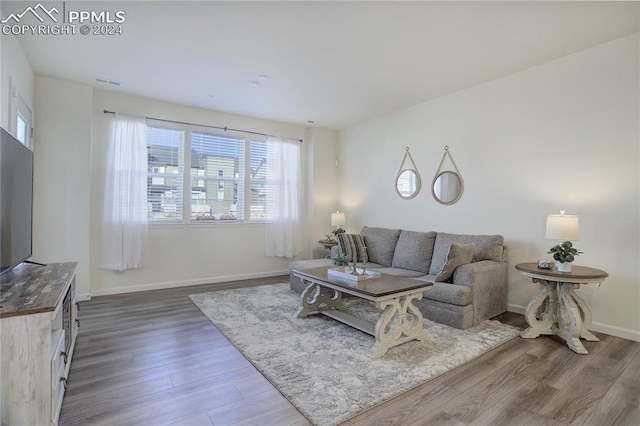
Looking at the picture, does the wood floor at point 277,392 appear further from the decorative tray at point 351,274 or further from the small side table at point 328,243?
the small side table at point 328,243

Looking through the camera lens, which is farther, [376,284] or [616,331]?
[616,331]

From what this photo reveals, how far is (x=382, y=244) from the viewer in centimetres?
483

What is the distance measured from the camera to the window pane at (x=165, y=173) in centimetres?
486

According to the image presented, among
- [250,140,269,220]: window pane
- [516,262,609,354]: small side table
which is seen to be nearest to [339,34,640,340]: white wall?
[516,262,609,354]: small side table

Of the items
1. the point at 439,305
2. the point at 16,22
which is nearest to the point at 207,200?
the point at 16,22

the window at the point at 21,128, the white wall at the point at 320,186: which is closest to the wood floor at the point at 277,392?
the window at the point at 21,128

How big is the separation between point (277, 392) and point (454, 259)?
7.48 feet

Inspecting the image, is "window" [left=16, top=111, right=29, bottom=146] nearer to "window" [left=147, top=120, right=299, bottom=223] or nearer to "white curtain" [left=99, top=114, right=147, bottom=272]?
"white curtain" [left=99, top=114, right=147, bottom=272]

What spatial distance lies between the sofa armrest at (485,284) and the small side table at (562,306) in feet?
1.24

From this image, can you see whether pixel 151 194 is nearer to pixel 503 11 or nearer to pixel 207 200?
pixel 207 200

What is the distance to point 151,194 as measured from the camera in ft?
15.9

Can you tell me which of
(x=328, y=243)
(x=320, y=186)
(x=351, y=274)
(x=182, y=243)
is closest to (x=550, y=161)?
(x=351, y=274)

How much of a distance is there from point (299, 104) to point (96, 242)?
137 inches

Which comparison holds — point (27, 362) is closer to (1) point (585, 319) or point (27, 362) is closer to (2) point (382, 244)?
(2) point (382, 244)
